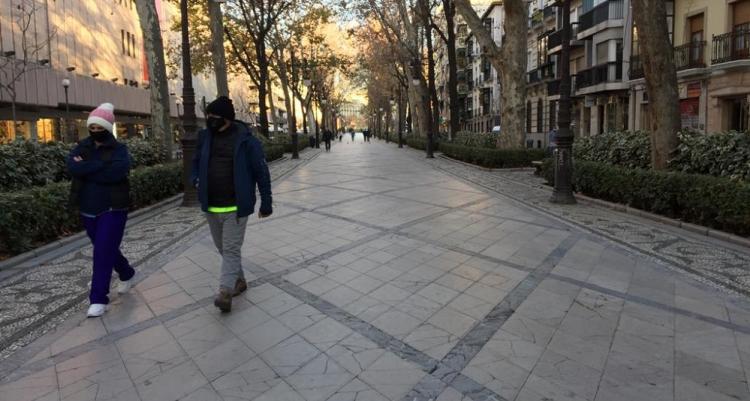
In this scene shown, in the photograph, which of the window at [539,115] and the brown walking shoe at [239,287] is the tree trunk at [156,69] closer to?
the brown walking shoe at [239,287]

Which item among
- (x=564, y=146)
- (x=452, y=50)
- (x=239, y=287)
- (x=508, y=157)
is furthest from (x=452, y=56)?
(x=239, y=287)

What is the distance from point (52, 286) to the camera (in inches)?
198

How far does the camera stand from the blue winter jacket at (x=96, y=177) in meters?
4.06

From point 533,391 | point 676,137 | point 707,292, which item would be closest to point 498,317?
point 533,391

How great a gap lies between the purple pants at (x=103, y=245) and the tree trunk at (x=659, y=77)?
8479 mm

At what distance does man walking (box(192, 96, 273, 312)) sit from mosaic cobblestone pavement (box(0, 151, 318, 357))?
1418 millimetres

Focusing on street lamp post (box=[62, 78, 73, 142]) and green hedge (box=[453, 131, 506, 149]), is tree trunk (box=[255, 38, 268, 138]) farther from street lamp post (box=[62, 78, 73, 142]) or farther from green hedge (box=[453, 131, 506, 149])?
green hedge (box=[453, 131, 506, 149])

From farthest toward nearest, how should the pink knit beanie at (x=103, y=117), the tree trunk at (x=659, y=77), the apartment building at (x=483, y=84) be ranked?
the apartment building at (x=483, y=84) < the tree trunk at (x=659, y=77) < the pink knit beanie at (x=103, y=117)

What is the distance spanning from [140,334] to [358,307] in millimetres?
1692

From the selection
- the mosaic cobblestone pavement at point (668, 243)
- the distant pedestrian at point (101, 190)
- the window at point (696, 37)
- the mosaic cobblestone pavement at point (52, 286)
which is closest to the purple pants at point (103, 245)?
the distant pedestrian at point (101, 190)

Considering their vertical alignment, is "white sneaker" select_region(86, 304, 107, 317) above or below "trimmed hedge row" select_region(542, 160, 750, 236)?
below

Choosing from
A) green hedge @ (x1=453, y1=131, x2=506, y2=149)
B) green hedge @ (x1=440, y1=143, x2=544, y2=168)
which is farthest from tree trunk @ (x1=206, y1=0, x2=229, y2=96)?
green hedge @ (x1=453, y1=131, x2=506, y2=149)

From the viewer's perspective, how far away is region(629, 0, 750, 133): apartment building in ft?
64.0

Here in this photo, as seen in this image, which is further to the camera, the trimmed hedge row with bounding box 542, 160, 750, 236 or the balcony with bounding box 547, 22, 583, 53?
the balcony with bounding box 547, 22, 583, 53
